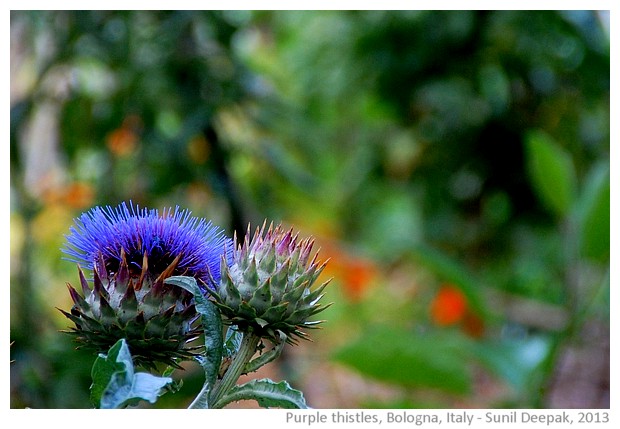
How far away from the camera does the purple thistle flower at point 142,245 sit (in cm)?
78

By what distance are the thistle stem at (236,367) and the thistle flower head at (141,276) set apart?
0.05 m

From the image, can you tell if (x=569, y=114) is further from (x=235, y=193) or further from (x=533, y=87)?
(x=235, y=193)

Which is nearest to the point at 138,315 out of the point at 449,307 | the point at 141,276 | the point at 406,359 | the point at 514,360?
the point at 141,276

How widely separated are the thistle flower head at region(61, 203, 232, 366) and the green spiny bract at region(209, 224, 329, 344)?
2cm

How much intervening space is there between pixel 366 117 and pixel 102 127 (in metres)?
1.37

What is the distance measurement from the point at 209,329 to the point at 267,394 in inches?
3.1

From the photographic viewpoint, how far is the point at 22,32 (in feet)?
6.53

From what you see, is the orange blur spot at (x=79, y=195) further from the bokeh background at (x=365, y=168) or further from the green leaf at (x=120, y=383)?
the green leaf at (x=120, y=383)

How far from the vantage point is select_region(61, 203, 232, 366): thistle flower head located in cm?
74

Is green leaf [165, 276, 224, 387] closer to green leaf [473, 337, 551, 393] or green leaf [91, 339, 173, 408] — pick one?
green leaf [91, 339, 173, 408]

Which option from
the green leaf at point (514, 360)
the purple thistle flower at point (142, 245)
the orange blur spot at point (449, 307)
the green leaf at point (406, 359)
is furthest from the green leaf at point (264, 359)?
the orange blur spot at point (449, 307)
